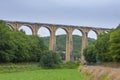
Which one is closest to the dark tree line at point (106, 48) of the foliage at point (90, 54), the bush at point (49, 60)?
the foliage at point (90, 54)

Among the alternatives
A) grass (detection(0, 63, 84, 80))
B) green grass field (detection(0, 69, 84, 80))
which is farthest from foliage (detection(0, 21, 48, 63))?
green grass field (detection(0, 69, 84, 80))

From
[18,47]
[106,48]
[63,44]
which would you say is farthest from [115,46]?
[63,44]

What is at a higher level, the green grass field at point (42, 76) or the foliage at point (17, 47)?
the foliage at point (17, 47)

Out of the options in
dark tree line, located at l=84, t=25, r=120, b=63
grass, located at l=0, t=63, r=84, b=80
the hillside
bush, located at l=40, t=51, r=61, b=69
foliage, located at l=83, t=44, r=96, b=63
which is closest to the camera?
grass, located at l=0, t=63, r=84, b=80

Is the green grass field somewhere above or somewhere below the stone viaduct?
below

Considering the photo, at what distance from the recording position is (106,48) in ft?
280

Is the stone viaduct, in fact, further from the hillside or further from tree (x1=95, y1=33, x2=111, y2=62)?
the hillside

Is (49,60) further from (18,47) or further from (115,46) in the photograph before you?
(115,46)

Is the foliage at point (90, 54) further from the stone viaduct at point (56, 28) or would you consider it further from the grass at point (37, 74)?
the grass at point (37, 74)

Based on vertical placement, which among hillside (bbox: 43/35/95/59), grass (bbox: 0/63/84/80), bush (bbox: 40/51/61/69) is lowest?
grass (bbox: 0/63/84/80)

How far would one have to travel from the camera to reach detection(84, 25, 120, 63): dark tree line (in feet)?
235

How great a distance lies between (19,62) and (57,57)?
730 cm

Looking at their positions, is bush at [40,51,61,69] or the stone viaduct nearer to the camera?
bush at [40,51,61,69]

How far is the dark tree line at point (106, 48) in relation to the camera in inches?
2822
